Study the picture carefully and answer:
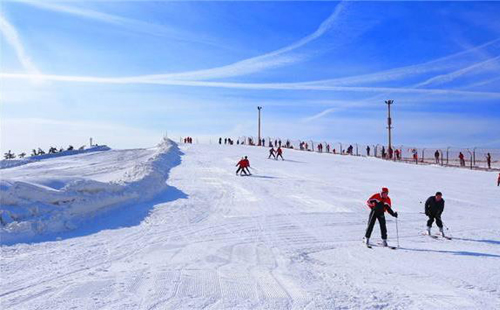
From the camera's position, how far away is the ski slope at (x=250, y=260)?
6348 millimetres

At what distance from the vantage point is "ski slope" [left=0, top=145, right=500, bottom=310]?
6348 millimetres

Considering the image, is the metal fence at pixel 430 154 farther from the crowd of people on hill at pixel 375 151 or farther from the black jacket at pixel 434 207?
the black jacket at pixel 434 207

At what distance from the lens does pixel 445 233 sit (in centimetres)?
1245

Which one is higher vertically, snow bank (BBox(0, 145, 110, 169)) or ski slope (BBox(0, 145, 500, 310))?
snow bank (BBox(0, 145, 110, 169))

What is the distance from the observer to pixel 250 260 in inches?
340

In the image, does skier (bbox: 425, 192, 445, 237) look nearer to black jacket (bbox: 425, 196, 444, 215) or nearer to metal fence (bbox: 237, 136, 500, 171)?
black jacket (bbox: 425, 196, 444, 215)

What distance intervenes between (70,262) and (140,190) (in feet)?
27.0

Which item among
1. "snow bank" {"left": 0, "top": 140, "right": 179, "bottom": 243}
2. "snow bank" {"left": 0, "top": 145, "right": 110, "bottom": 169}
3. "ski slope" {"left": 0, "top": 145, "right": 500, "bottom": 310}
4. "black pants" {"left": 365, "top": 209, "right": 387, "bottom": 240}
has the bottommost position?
"ski slope" {"left": 0, "top": 145, "right": 500, "bottom": 310}

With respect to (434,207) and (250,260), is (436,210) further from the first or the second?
(250,260)

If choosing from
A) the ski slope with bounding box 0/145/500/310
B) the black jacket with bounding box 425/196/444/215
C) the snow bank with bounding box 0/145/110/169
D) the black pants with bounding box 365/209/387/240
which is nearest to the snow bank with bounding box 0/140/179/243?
the ski slope with bounding box 0/145/500/310

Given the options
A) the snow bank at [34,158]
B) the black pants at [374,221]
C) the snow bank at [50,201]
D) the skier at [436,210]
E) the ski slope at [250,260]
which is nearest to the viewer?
the ski slope at [250,260]

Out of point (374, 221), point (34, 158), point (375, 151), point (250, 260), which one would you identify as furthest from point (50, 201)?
point (375, 151)

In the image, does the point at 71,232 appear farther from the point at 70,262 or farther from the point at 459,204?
the point at 459,204

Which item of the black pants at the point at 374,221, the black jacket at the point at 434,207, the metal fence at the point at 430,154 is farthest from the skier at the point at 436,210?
the metal fence at the point at 430,154
